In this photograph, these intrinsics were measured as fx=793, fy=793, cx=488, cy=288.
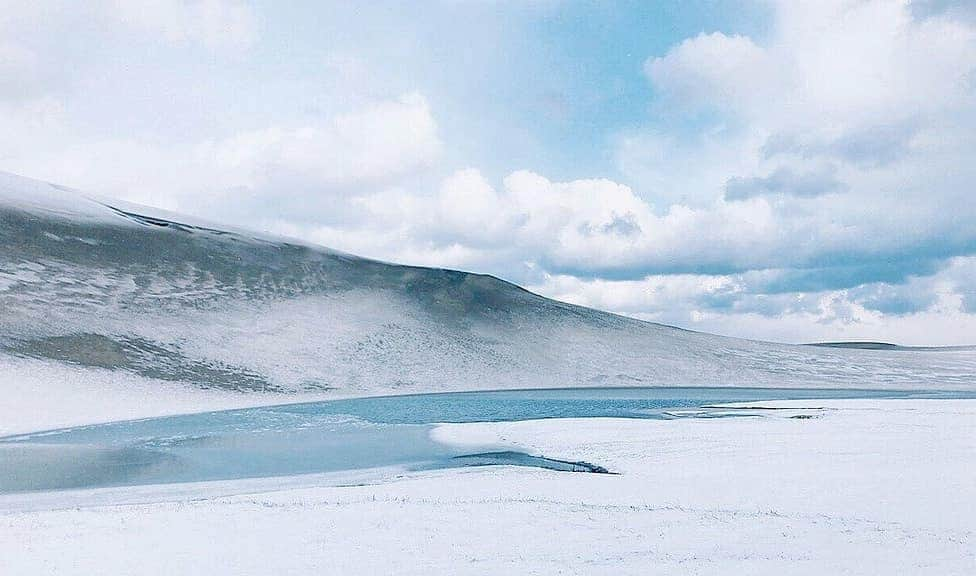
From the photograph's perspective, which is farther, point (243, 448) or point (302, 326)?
point (302, 326)

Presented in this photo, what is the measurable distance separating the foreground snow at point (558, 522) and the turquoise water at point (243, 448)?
3423mm

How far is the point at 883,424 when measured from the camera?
36.2 meters

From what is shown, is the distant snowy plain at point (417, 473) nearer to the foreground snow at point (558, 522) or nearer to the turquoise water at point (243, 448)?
the foreground snow at point (558, 522)

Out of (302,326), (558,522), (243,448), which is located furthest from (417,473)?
(302,326)

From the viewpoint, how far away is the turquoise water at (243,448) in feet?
87.9

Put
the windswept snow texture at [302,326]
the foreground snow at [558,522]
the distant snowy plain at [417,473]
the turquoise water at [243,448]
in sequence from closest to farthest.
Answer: the foreground snow at [558,522], the distant snowy plain at [417,473], the turquoise water at [243,448], the windswept snow texture at [302,326]

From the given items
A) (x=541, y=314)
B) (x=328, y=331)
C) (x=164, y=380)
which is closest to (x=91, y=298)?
(x=164, y=380)

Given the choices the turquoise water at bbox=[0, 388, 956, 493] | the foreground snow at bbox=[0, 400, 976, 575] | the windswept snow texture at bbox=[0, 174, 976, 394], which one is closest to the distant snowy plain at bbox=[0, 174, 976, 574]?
the foreground snow at bbox=[0, 400, 976, 575]

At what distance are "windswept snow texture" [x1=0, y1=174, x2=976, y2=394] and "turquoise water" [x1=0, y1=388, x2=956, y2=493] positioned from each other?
30.5 meters

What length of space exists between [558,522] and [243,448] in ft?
70.9

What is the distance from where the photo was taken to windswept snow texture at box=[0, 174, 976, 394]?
3270 inches

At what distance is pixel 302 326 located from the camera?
104 m

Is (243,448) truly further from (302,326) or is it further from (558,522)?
(302,326)

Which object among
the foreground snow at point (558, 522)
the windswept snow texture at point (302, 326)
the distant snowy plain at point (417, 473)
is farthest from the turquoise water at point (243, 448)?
the windswept snow texture at point (302, 326)
